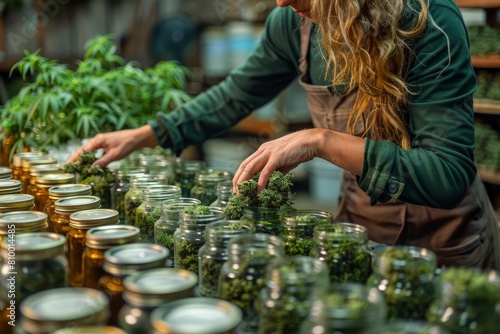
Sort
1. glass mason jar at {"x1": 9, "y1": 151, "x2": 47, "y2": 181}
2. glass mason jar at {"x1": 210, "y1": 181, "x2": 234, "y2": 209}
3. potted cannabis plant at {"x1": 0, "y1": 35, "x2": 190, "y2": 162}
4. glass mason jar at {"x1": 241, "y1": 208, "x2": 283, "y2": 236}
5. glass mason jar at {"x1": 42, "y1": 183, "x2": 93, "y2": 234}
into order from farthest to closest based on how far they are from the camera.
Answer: potted cannabis plant at {"x1": 0, "y1": 35, "x2": 190, "y2": 162}, glass mason jar at {"x1": 9, "y1": 151, "x2": 47, "y2": 181}, glass mason jar at {"x1": 210, "y1": 181, "x2": 234, "y2": 209}, glass mason jar at {"x1": 42, "y1": 183, "x2": 93, "y2": 234}, glass mason jar at {"x1": 241, "y1": 208, "x2": 283, "y2": 236}

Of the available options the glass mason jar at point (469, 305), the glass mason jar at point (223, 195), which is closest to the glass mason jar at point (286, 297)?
the glass mason jar at point (469, 305)

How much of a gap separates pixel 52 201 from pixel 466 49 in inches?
44.0

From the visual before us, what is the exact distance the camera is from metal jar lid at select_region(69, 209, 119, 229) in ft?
4.46

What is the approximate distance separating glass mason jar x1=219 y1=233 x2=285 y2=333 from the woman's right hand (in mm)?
1017

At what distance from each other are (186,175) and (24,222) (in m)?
0.83

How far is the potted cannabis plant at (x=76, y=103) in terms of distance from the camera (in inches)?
94.6

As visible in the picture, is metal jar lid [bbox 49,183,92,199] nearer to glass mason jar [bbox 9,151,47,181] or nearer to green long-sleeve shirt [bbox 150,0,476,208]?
glass mason jar [bbox 9,151,47,181]

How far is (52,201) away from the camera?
1614mm

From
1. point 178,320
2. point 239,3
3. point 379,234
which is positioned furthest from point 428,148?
point 239,3

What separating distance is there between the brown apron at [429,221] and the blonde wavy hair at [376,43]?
0.29 metres

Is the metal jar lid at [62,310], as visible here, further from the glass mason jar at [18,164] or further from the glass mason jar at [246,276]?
the glass mason jar at [18,164]

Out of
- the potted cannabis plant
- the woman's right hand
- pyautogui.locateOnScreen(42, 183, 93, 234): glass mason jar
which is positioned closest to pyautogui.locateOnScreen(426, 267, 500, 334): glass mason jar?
pyautogui.locateOnScreen(42, 183, 93, 234): glass mason jar

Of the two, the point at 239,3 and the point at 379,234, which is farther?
the point at 239,3

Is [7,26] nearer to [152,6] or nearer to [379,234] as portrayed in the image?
[152,6]
